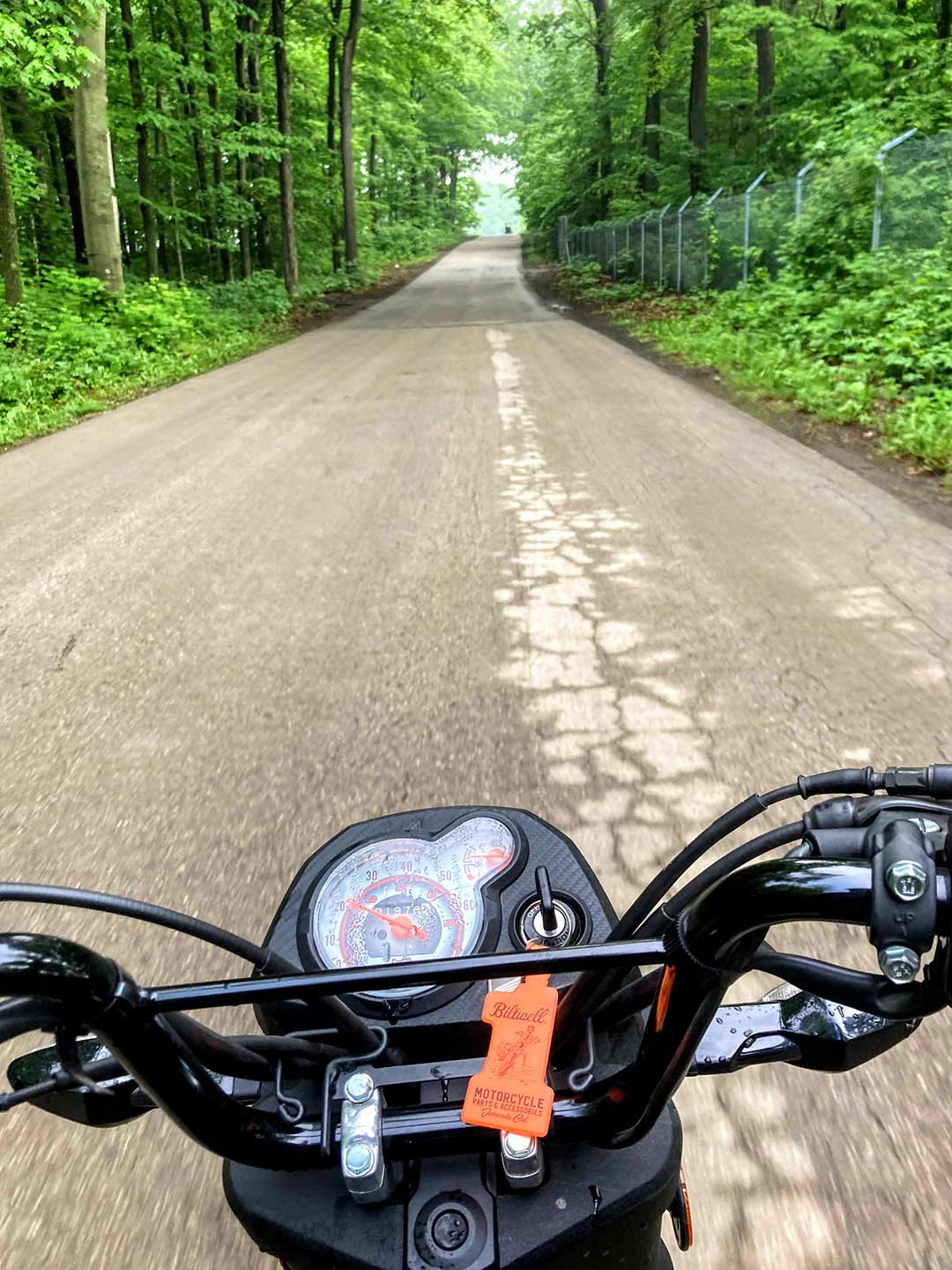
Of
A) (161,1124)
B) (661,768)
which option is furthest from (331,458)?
(161,1124)

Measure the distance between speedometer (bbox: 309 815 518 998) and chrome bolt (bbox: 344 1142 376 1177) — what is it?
31 cm

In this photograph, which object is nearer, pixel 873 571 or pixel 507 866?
pixel 507 866

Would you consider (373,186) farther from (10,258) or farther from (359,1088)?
(359,1088)

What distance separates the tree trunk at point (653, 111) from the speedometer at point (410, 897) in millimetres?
21558

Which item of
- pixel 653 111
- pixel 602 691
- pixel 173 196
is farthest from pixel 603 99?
pixel 602 691

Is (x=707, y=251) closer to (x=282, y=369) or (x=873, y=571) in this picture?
(x=282, y=369)

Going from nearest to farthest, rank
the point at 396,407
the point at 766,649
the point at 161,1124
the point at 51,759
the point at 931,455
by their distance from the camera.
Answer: the point at 161,1124, the point at 51,759, the point at 766,649, the point at 931,455, the point at 396,407

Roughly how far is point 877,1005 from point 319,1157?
0.71m

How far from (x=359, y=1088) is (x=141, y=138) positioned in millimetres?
19327

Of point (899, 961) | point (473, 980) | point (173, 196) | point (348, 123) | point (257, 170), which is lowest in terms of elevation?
point (473, 980)

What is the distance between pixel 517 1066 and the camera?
3.54 feet

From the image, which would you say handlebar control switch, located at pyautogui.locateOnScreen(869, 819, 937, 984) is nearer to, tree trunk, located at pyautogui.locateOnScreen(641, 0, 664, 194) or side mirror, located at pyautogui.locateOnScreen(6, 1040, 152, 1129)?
side mirror, located at pyautogui.locateOnScreen(6, 1040, 152, 1129)

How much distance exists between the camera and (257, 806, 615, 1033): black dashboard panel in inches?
50.6

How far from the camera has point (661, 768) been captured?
2.77 meters
